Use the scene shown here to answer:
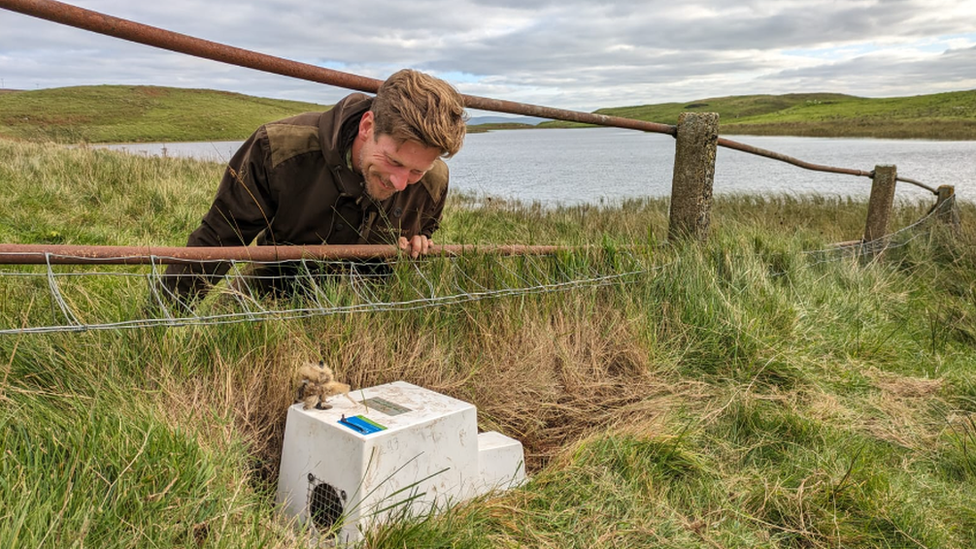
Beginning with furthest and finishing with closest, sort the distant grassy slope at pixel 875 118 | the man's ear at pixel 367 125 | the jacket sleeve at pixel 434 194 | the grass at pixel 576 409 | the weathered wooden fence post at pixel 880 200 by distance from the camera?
the distant grassy slope at pixel 875 118 < the weathered wooden fence post at pixel 880 200 < the jacket sleeve at pixel 434 194 < the man's ear at pixel 367 125 < the grass at pixel 576 409

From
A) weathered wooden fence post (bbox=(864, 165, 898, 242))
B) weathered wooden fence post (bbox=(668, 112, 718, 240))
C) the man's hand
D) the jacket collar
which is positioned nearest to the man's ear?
the jacket collar

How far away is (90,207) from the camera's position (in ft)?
21.2

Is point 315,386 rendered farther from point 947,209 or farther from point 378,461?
point 947,209

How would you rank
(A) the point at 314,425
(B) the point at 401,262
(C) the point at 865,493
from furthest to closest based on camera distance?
1. (B) the point at 401,262
2. (C) the point at 865,493
3. (A) the point at 314,425

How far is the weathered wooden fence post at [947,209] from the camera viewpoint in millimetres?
6602

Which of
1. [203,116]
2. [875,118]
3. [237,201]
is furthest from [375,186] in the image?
[875,118]

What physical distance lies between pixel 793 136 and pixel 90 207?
66.5 meters

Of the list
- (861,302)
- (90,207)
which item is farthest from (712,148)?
(90,207)

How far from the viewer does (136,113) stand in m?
45.6

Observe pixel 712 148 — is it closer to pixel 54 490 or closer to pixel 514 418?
pixel 514 418

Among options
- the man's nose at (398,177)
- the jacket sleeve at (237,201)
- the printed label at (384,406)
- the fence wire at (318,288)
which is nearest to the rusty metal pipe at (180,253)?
the fence wire at (318,288)

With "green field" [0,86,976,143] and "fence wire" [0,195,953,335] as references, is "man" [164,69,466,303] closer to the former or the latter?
"fence wire" [0,195,953,335]

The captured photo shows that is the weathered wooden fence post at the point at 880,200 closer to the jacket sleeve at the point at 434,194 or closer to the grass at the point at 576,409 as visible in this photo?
the grass at the point at 576,409

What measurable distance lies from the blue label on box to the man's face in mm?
1134
